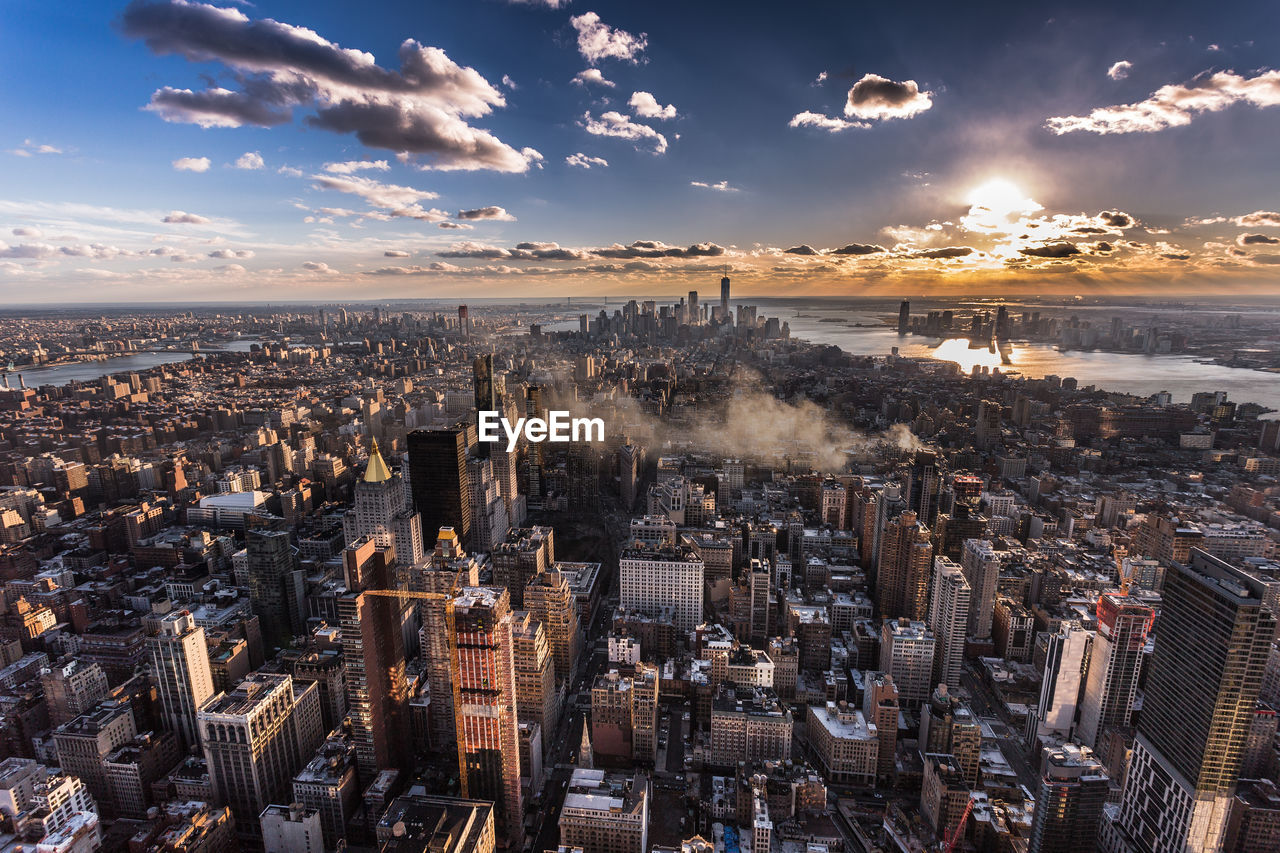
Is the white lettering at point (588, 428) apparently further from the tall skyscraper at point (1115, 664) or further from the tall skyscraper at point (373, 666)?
the tall skyscraper at point (1115, 664)

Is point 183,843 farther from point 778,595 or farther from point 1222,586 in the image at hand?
point 1222,586

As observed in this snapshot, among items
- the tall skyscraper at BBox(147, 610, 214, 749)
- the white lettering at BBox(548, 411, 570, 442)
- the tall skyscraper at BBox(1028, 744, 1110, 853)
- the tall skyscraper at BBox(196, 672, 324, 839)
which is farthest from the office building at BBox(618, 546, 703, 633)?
the white lettering at BBox(548, 411, 570, 442)

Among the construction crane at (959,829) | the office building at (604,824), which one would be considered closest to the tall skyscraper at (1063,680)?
the construction crane at (959,829)

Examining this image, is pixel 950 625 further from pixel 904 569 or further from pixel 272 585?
pixel 272 585

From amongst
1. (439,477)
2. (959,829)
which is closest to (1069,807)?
(959,829)

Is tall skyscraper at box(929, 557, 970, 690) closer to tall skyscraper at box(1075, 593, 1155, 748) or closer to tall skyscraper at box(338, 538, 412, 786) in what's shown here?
A: tall skyscraper at box(1075, 593, 1155, 748)

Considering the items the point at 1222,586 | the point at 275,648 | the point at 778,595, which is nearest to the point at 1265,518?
the point at 1222,586
